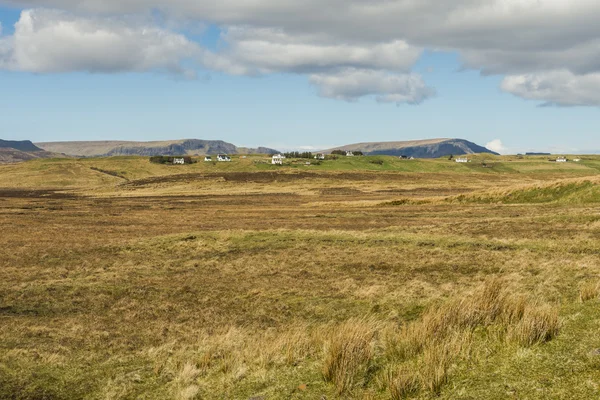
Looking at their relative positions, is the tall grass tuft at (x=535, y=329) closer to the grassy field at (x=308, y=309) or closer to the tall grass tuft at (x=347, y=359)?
the grassy field at (x=308, y=309)

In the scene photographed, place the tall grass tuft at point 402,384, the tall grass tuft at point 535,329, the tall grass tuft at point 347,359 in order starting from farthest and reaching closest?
the tall grass tuft at point 535,329 < the tall grass tuft at point 347,359 < the tall grass tuft at point 402,384

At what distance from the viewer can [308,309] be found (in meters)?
18.3

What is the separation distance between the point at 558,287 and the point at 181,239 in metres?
26.0

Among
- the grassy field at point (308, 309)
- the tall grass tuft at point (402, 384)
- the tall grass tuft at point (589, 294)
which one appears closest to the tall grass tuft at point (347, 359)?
the grassy field at point (308, 309)

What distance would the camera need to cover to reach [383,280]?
22.1 meters

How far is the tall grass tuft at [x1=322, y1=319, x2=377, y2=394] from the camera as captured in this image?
8484 mm

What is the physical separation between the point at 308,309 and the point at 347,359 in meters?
9.50

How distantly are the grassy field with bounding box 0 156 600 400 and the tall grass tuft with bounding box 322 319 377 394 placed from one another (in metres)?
0.03

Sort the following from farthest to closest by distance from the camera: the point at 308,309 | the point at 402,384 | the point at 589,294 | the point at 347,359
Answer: the point at 308,309 < the point at 589,294 < the point at 347,359 < the point at 402,384

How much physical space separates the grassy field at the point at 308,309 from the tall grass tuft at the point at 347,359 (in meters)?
0.03

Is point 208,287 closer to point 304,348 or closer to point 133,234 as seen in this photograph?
point 304,348

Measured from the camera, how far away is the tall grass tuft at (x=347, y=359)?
8484 mm

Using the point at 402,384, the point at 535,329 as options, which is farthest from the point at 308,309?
the point at 402,384

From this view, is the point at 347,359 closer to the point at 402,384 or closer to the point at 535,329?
the point at 402,384
